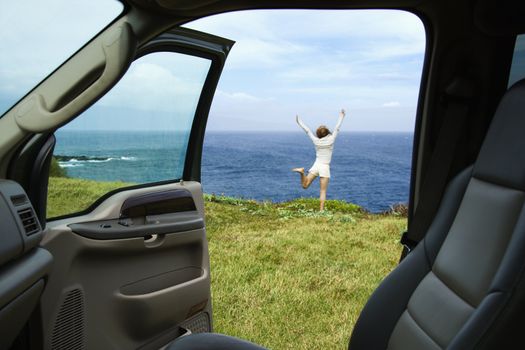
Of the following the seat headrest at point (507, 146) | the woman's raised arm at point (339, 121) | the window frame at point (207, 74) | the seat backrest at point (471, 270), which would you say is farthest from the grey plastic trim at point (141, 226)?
the woman's raised arm at point (339, 121)

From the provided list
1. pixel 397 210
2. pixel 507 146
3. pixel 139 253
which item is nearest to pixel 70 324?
pixel 139 253

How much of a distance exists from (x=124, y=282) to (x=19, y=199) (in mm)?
734

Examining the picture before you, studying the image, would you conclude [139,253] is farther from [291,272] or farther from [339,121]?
[339,121]

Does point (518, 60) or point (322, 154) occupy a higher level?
point (518, 60)

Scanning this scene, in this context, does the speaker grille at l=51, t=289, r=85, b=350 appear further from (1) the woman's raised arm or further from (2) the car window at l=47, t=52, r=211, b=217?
(1) the woman's raised arm

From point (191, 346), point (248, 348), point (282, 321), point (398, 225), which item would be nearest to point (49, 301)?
point (191, 346)

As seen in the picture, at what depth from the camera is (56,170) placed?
2.15 m

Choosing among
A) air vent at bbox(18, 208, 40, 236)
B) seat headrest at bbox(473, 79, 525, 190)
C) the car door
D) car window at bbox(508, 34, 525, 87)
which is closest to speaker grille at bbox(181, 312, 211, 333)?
the car door

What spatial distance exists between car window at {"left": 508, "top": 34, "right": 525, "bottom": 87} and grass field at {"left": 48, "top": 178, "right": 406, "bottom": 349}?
177 centimetres

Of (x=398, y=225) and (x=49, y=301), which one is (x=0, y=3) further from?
(x=398, y=225)

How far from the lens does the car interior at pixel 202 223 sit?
1.53m

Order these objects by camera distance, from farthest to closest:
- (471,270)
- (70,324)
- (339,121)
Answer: (339,121) → (70,324) → (471,270)

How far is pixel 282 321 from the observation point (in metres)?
3.64

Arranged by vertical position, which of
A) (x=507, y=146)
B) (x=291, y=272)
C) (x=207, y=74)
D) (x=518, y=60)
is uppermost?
(x=518, y=60)
